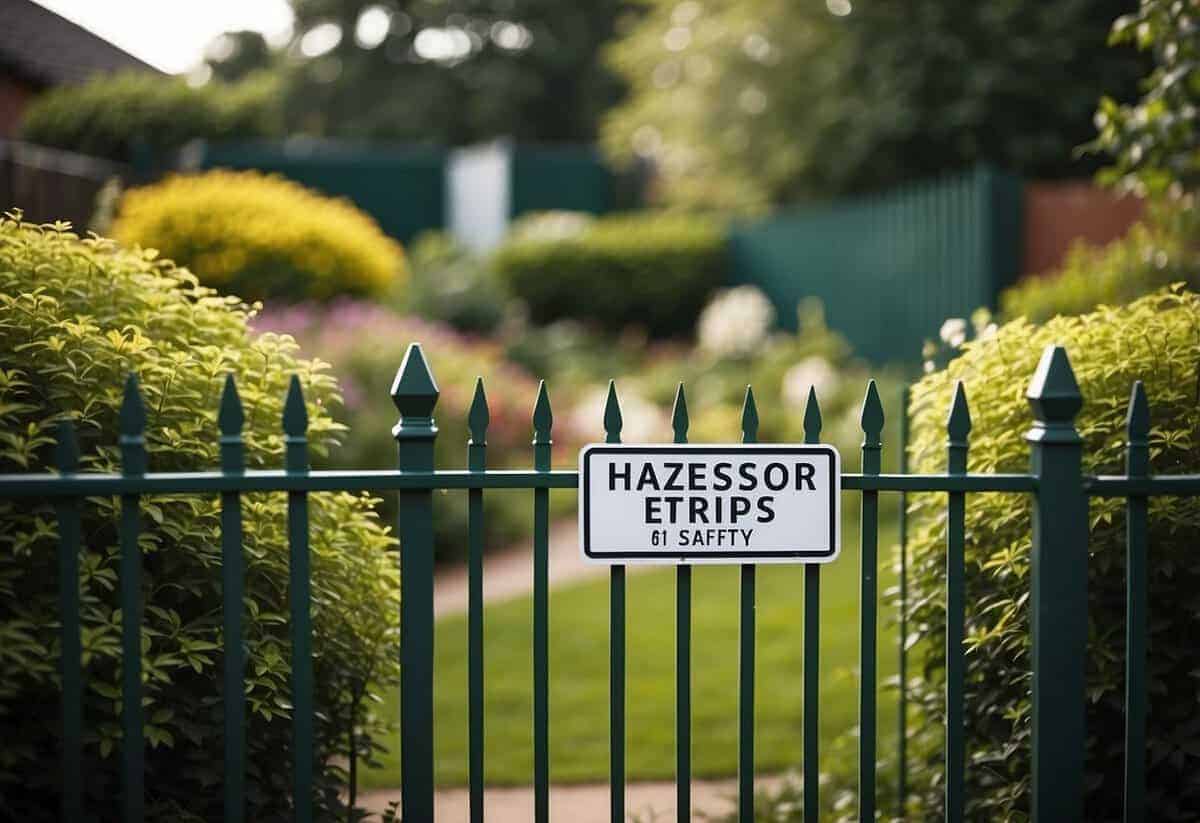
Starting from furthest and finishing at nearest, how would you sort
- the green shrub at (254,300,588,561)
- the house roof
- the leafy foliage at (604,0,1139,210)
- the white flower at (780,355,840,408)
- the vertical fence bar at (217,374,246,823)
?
the leafy foliage at (604,0,1139,210), the white flower at (780,355,840,408), the green shrub at (254,300,588,561), the house roof, the vertical fence bar at (217,374,246,823)

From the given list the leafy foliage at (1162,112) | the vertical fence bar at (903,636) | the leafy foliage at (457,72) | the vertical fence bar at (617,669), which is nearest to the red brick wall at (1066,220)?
the leafy foliage at (1162,112)

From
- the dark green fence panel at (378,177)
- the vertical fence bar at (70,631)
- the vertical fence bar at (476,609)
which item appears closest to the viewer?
the vertical fence bar at (70,631)

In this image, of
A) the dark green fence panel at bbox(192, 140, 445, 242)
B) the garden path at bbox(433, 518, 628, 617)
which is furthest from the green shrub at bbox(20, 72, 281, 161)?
the garden path at bbox(433, 518, 628, 617)

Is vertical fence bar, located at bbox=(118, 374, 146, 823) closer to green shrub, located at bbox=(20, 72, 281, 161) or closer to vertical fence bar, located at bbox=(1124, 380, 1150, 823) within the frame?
vertical fence bar, located at bbox=(1124, 380, 1150, 823)

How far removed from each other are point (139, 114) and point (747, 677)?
59.5ft

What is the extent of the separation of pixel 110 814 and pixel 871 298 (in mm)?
10363

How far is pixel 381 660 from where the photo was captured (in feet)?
11.4

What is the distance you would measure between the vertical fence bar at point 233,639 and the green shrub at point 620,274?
49.2 ft

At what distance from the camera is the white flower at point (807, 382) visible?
10.9 m

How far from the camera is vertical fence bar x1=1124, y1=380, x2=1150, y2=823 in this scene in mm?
2844

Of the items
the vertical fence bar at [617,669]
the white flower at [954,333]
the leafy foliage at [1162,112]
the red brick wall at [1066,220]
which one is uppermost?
the red brick wall at [1066,220]

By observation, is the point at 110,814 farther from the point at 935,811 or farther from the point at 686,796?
the point at 935,811

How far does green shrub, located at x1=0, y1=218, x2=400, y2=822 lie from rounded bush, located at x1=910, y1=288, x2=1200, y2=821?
4.91ft

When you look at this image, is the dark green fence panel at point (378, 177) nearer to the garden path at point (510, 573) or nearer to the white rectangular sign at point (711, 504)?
the garden path at point (510, 573)
